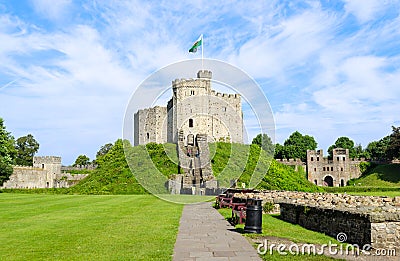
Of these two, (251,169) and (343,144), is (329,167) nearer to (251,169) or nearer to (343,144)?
(343,144)

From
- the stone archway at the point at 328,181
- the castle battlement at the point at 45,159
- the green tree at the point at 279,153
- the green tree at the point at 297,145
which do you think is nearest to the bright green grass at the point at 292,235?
the castle battlement at the point at 45,159

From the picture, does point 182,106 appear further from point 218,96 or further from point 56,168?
point 56,168

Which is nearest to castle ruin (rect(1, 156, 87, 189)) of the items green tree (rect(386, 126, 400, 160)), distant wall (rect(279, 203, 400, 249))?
green tree (rect(386, 126, 400, 160))

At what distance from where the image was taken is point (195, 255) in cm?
834

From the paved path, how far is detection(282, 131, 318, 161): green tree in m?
86.6

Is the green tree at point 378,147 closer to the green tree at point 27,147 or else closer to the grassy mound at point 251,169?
the grassy mound at point 251,169

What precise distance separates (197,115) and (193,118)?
0.72 meters

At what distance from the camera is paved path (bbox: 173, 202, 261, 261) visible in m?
8.23

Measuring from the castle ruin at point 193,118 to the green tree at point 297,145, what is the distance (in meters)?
40.8

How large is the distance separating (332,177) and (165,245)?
260 feet

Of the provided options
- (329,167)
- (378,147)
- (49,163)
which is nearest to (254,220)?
(49,163)

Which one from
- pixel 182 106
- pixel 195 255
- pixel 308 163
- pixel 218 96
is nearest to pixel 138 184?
pixel 182 106

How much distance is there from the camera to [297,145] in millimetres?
100125

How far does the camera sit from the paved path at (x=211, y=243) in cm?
823
